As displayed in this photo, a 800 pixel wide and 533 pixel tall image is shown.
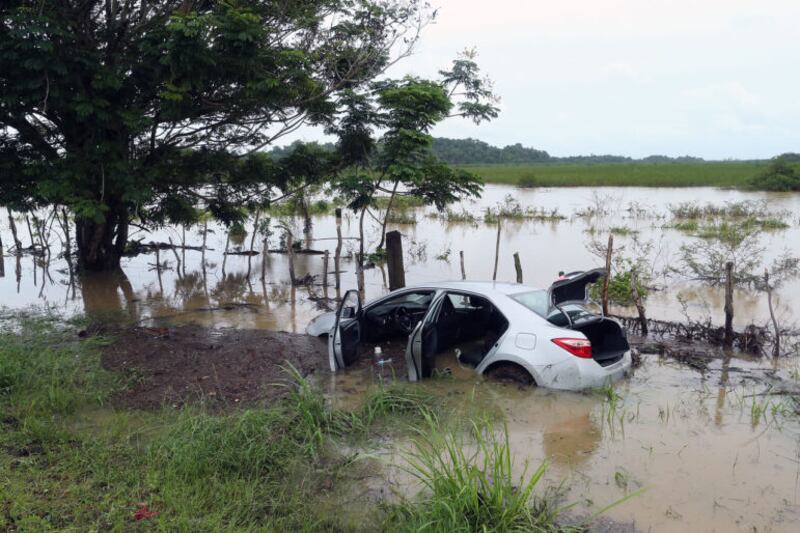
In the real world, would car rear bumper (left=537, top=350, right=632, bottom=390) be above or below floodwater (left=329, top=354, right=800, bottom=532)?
above

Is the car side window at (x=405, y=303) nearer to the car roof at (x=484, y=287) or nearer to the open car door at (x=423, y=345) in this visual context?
the car roof at (x=484, y=287)

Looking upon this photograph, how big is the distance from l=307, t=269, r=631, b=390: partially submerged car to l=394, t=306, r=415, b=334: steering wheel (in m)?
0.01

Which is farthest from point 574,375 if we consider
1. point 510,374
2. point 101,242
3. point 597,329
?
point 101,242

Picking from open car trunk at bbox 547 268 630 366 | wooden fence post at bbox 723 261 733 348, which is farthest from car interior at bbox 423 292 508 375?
wooden fence post at bbox 723 261 733 348

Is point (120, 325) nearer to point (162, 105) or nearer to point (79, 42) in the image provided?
point (162, 105)

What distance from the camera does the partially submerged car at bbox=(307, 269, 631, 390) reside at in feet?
19.6

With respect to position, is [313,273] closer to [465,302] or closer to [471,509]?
[465,302]

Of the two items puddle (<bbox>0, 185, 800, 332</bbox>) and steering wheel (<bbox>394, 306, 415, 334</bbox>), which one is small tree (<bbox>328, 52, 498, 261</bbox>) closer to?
puddle (<bbox>0, 185, 800, 332</bbox>)

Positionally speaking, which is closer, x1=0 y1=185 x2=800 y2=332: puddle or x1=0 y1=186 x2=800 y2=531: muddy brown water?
x1=0 y1=186 x2=800 y2=531: muddy brown water

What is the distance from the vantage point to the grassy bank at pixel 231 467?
3.70 metres

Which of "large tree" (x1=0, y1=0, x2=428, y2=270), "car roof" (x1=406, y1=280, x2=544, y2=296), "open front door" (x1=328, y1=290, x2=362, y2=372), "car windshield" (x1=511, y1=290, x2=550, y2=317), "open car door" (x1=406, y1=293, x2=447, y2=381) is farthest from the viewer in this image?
"large tree" (x1=0, y1=0, x2=428, y2=270)

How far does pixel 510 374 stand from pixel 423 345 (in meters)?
0.94

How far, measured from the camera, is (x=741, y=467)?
4.88 metres

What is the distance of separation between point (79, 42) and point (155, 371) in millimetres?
7992
